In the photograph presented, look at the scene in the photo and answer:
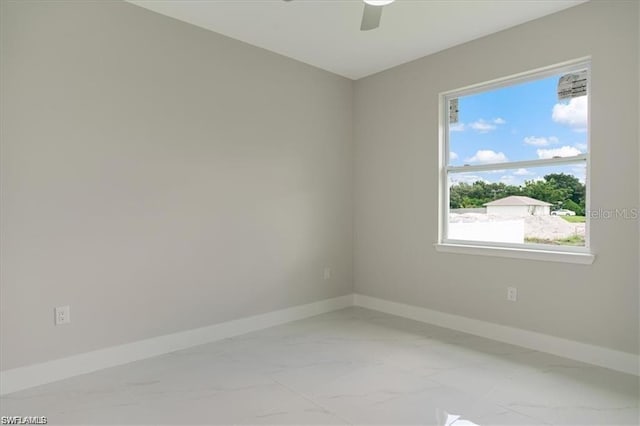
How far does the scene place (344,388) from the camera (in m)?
2.35

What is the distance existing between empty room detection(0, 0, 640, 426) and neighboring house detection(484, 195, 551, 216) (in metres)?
0.02

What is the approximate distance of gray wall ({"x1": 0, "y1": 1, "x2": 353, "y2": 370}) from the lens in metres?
2.36

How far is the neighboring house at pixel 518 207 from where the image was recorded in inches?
120

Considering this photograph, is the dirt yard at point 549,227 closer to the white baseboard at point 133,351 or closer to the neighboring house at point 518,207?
the neighboring house at point 518,207

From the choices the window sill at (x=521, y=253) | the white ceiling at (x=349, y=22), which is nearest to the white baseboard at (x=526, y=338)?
the window sill at (x=521, y=253)

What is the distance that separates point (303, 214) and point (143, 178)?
159cm

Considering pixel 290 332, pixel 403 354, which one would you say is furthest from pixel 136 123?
pixel 403 354

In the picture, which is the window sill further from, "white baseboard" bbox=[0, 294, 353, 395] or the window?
"white baseboard" bbox=[0, 294, 353, 395]

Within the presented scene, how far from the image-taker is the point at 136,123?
110 inches

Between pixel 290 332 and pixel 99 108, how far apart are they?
231cm

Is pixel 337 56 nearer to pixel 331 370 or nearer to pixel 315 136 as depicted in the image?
pixel 315 136

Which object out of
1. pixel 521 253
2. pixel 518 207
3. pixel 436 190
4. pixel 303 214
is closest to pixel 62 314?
pixel 303 214

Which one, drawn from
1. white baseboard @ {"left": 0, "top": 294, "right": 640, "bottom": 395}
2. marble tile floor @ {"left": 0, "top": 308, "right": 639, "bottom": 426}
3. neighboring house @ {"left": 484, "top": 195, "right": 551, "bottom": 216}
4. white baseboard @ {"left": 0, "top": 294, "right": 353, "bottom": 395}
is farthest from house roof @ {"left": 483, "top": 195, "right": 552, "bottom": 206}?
white baseboard @ {"left": 0, "top": 294, "right": 353, "bottom": 395}

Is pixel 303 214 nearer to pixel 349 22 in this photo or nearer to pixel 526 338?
pixel 349 22
